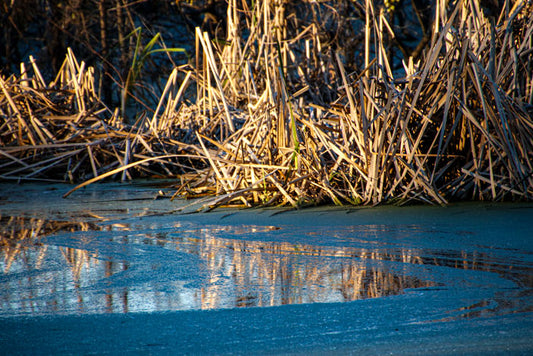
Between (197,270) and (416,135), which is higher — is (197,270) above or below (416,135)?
below

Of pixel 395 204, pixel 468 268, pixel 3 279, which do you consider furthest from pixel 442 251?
pixel 3 279

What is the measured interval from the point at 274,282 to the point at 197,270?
0.25m

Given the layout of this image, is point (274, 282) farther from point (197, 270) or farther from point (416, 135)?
point (416, 135)

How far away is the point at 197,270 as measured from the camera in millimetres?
1727

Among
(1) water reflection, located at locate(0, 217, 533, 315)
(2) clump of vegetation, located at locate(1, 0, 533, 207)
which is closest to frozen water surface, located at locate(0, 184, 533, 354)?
(1) water reflection, located at locate(0, 217, 533, 315)

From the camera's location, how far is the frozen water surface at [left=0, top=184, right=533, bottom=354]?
47.7 inches

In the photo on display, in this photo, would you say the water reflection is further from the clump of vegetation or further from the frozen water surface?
the clump of vegetation

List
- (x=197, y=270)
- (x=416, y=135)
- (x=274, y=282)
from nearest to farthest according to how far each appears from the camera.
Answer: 1. (x=274, y=282)
2. (x=197, y=270)
3. (x=416, y=135)

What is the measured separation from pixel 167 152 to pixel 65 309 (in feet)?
9.86

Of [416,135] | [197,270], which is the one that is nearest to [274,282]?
[197,270]

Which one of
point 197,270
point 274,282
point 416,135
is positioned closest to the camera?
point 274,282

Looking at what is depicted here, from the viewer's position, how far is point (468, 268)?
65.5 inches

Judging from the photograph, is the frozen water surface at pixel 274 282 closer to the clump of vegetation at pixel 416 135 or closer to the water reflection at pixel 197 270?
the water reflection at pixel 197 270

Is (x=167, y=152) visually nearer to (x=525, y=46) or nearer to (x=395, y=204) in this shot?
(x=395, y=204)
